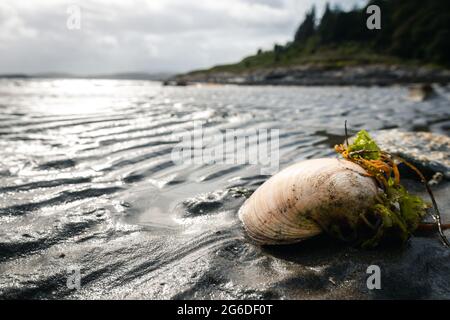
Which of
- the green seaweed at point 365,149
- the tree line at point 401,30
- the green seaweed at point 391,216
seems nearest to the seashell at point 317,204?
the green seaweed at point 391,216

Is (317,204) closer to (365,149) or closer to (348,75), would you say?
(365,149)

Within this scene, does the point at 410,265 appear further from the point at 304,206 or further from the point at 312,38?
the point at 312,38

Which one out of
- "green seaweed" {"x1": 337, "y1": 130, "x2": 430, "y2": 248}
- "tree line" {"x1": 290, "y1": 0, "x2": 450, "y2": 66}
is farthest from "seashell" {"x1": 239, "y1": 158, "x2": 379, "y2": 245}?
"tree line" {"x1": 290, "y1": 0, "x2": 450, "y2": 66}

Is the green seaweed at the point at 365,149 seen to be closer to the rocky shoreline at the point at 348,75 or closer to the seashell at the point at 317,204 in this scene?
the seashell at the point at 317,204

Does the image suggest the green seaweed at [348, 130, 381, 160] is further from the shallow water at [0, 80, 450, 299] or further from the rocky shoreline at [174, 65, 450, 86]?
the rocky shoreline at [174, 65, 450, 86]

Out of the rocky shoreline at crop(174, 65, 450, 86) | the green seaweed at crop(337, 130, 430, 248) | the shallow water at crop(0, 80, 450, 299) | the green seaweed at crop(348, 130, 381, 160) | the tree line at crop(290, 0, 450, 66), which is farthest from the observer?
the tree line at crop(290, 0, 450, 66)

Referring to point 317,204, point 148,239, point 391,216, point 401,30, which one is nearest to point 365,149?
point 391,216

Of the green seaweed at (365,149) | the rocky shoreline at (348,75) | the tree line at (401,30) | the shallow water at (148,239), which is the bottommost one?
the shallow water at (148,239)

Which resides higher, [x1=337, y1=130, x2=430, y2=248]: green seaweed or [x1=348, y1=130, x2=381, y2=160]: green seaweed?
[x1=348, y1=130, x2=381, y2=160]: green seaweed
